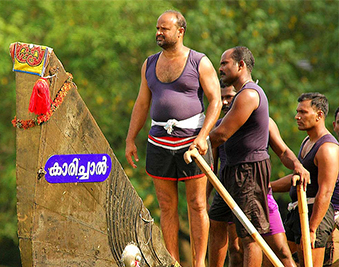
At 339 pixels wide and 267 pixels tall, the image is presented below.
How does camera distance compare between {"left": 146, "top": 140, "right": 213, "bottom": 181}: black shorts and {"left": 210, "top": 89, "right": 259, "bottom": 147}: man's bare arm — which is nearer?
{"left": 146, "top": 140, "right": 213, "bottom": 181}: black shorts

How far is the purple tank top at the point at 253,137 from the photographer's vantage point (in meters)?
4.38

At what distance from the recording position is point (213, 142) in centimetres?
436

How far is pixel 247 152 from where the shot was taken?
14.5ft

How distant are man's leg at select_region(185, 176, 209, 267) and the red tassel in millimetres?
1149

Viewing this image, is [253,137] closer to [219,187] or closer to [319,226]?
[219,187]

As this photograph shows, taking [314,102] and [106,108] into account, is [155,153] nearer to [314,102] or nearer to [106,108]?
[314,102]

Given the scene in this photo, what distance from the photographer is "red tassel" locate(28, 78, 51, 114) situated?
11.6ft

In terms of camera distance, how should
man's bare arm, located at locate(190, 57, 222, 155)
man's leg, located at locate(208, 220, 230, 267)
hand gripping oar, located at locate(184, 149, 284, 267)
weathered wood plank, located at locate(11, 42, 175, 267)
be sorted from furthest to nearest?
man's leg, located at locate(208, 220, 230, 267), man's bare arm, located at locate(190, 57, 222, 155), hand gripping oar, located at locate(184, 149, 284, 267), weathered wood plank, located at locate(11, 42, 175, 267)

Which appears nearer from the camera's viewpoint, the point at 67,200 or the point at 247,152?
the point at 67,200

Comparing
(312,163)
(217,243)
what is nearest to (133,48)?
(217,243)

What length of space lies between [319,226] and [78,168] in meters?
1.98

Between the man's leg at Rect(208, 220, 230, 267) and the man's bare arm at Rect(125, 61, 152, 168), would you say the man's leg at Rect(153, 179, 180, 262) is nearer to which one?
the man's bare arm at Rect(125, 61, 152, 168)

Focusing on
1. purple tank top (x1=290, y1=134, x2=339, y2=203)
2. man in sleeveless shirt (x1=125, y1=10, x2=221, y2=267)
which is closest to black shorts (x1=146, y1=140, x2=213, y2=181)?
man in sleeveless shirt (x1=125, y1=10, x2=221, y2=267)

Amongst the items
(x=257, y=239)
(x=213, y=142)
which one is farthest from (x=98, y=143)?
(x=257, y=239)
